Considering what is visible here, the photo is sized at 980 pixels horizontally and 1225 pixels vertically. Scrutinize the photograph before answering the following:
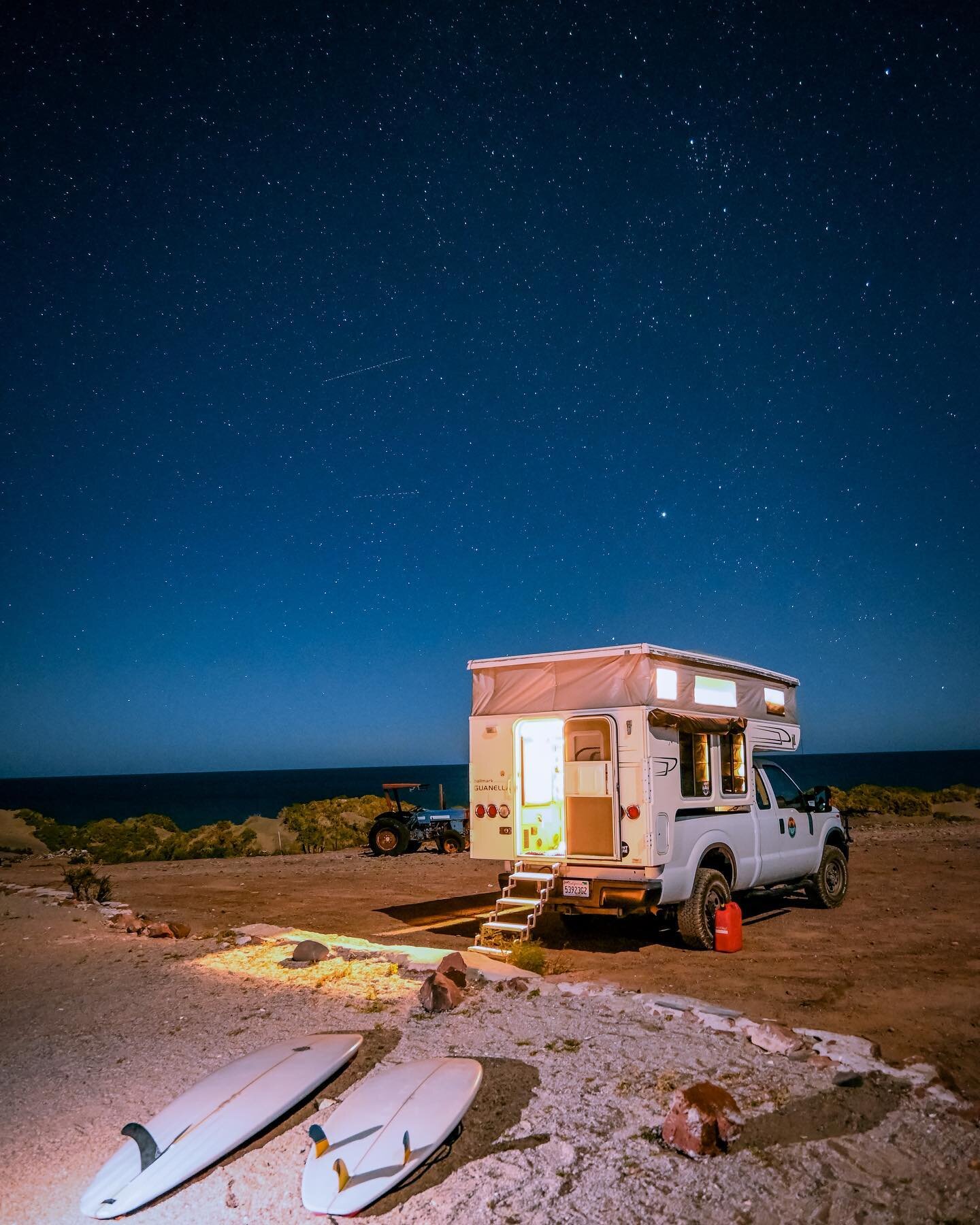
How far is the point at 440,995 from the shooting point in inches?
251

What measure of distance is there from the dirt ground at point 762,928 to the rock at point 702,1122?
1673 millimetres

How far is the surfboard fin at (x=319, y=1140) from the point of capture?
3850 mm

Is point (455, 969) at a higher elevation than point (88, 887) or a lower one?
higher

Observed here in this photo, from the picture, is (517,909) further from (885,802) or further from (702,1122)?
(885,802)

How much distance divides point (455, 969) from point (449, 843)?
1220cm

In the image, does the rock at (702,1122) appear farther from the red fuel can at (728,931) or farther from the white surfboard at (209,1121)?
the red fuel can at (728,931)

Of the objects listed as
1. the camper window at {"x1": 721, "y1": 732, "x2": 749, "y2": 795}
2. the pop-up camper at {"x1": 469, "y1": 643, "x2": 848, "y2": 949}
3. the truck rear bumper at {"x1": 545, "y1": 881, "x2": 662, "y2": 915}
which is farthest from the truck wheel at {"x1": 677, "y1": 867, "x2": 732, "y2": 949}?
the camper window at {"x1": 721, "y1": 732, "x2": 749, "y2": 795}

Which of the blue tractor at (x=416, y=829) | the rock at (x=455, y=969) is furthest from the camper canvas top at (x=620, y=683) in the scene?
the blue tractor at (x=416, y=829)

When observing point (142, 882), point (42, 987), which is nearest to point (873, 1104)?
point (42, 987)

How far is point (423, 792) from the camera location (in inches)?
3396

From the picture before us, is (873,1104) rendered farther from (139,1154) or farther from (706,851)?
(706,851)

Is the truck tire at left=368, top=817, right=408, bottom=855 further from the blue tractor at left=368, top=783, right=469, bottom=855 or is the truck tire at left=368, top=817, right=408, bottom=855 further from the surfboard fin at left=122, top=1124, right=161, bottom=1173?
the surfboard fin at left=122, top=1124, right=161, bottom=1173

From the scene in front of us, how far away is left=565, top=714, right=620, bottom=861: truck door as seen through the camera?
29.6 feet

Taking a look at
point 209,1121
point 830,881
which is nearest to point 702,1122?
point 209,1121
